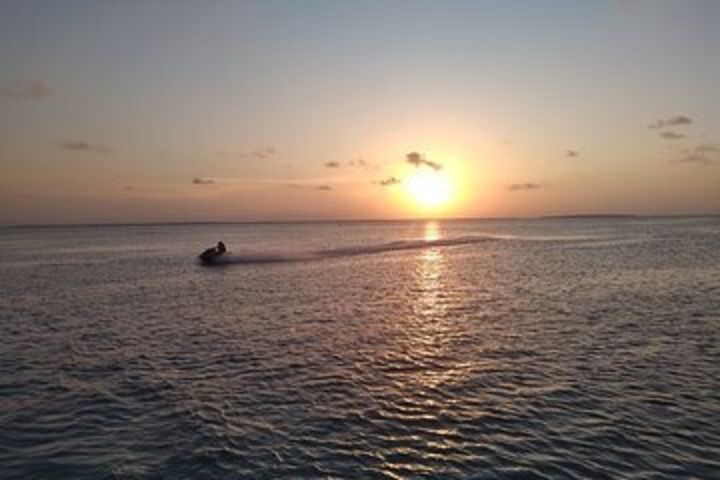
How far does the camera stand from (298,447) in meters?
14.6

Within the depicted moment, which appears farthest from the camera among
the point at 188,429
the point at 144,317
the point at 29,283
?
the point at 29,283

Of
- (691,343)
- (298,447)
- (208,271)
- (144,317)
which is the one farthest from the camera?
(208,271)

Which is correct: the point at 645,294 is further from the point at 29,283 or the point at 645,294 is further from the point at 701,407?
the point at 29,283

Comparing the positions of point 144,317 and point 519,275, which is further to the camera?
point 519,275

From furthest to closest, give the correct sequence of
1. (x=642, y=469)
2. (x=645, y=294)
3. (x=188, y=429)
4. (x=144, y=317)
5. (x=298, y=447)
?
1. (x=645, y=294)
2. (x=144, y=317)
3. (x=188, y=429)
4. (x=298, y=447)
5. (x=642, y=469)

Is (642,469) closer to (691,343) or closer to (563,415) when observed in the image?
(563,415)

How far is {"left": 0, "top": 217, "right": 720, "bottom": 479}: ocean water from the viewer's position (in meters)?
13.9

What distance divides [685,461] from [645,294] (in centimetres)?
2993

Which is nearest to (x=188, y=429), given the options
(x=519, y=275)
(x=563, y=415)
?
(x=563, y=415)

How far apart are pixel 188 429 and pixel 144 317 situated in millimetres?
21607

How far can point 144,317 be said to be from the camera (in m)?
35.8

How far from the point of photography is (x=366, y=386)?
19.9 metres

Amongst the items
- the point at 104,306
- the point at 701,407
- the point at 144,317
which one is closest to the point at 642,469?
the point at 701,407

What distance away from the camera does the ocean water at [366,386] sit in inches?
545
